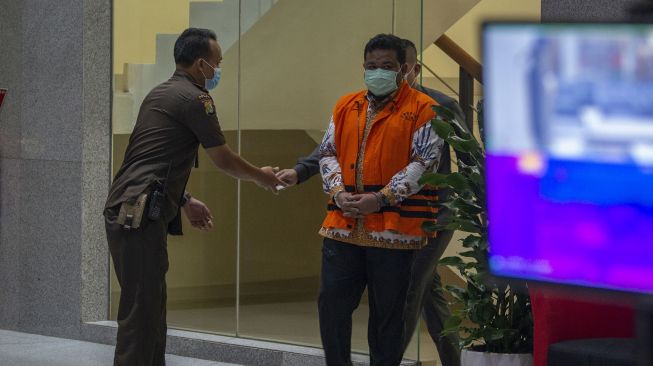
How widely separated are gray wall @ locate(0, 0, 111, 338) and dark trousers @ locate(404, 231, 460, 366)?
2875mm

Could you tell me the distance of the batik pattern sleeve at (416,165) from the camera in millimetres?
4605

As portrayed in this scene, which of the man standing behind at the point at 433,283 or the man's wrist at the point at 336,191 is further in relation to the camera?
the man standing behind at the point at 433,283

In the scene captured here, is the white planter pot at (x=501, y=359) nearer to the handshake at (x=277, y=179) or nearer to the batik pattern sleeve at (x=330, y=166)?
the batik pattern sleeve at (x=330, y=166)

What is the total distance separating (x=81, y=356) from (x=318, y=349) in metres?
1.56

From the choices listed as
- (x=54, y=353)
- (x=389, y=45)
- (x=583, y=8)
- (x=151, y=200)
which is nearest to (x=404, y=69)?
(x=389, y=45)

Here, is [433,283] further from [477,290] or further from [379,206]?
[379,206]

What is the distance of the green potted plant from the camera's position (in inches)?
177

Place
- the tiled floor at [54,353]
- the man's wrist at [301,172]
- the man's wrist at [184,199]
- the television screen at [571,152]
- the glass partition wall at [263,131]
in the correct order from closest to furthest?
the television screen at [571,152]
the man's wrist at [184,199]
the man's wrist at [301,172]
the glass partition wall at [263,131]
the tiled floor at [54,353]

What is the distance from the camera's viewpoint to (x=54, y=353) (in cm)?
690

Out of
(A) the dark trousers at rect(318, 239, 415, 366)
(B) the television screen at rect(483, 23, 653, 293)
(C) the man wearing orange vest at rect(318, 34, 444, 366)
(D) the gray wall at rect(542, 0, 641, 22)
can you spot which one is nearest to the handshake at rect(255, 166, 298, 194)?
(C) the man wearing orange vest at rect(318, 34, 444, 366)

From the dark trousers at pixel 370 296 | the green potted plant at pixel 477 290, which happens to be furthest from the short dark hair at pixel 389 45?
the dark trousers at pixel 370 296

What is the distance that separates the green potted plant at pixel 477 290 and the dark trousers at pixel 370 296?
0.20 m

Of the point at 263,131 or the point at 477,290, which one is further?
the point at 263,131

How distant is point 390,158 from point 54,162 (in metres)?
3.43
